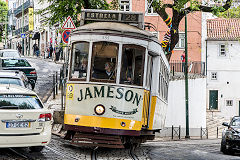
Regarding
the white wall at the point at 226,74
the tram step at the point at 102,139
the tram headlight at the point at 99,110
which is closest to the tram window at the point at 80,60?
the tram headlight at the point at 99,110

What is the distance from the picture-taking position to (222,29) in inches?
2137

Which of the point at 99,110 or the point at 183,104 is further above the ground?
the point at 99,110

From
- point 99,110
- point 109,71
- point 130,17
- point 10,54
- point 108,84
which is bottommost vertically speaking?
point 99,110

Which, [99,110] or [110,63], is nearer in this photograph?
[99,110]

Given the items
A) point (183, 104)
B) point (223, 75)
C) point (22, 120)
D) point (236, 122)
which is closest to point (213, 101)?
point (223, 75)

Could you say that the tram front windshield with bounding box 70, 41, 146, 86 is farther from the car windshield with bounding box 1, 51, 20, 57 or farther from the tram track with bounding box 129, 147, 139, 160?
the car windshield with bounding box 1, 51, 20, 57

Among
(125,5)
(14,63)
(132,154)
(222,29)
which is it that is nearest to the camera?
(132,154)

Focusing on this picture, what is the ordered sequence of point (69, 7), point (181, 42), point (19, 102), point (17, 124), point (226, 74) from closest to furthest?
point (17, 124) < point (19, 102) < point (69, 7) < point (181, 42) < point (226, 74)

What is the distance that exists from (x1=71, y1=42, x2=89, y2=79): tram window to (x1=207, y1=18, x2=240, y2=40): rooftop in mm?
38946

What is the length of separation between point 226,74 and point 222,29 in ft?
16.5

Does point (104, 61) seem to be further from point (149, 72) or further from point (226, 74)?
point (226, 74)

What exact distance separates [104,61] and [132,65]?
0.73 m

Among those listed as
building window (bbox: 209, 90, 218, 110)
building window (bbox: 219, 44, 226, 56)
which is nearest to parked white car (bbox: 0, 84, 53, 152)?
building window (bbox: 209, 90, 218, 110)

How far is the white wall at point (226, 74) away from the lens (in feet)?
171
